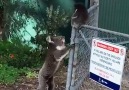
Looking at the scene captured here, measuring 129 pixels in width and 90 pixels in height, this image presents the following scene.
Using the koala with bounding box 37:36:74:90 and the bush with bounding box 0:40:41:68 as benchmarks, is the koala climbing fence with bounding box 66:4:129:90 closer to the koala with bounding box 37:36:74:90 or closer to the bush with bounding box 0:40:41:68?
the koala with bounding box 37:36:74:90

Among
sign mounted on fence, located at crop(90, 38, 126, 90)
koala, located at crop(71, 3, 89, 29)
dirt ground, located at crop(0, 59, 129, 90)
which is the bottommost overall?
dirt ground, located at crop(0, 59, 129, 90)

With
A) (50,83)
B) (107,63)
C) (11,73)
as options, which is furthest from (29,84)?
(107,63)

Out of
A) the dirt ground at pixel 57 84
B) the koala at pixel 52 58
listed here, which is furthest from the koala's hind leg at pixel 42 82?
the dirt ground at pixel 57 84

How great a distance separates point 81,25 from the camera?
17.0ft

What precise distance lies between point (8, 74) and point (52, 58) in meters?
1.70

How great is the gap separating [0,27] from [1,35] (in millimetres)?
209

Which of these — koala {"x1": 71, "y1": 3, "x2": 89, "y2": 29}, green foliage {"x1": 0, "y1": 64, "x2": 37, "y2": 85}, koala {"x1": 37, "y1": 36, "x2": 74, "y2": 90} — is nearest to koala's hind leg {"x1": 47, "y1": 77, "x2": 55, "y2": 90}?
koala {"x1": 37, "y1": 36, "x2": 74, "y2": 90}

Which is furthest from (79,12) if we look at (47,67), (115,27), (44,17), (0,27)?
(115,27)

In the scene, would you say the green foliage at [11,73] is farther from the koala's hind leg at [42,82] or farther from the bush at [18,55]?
the koala's hind leg at [42,82]

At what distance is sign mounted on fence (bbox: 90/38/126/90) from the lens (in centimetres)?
423

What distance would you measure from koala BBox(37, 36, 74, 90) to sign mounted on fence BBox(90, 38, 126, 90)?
830mm

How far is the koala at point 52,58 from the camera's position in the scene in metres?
5.57

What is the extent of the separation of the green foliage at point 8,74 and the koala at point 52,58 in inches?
44.9

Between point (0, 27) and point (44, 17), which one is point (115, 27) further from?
point (0, 27)
